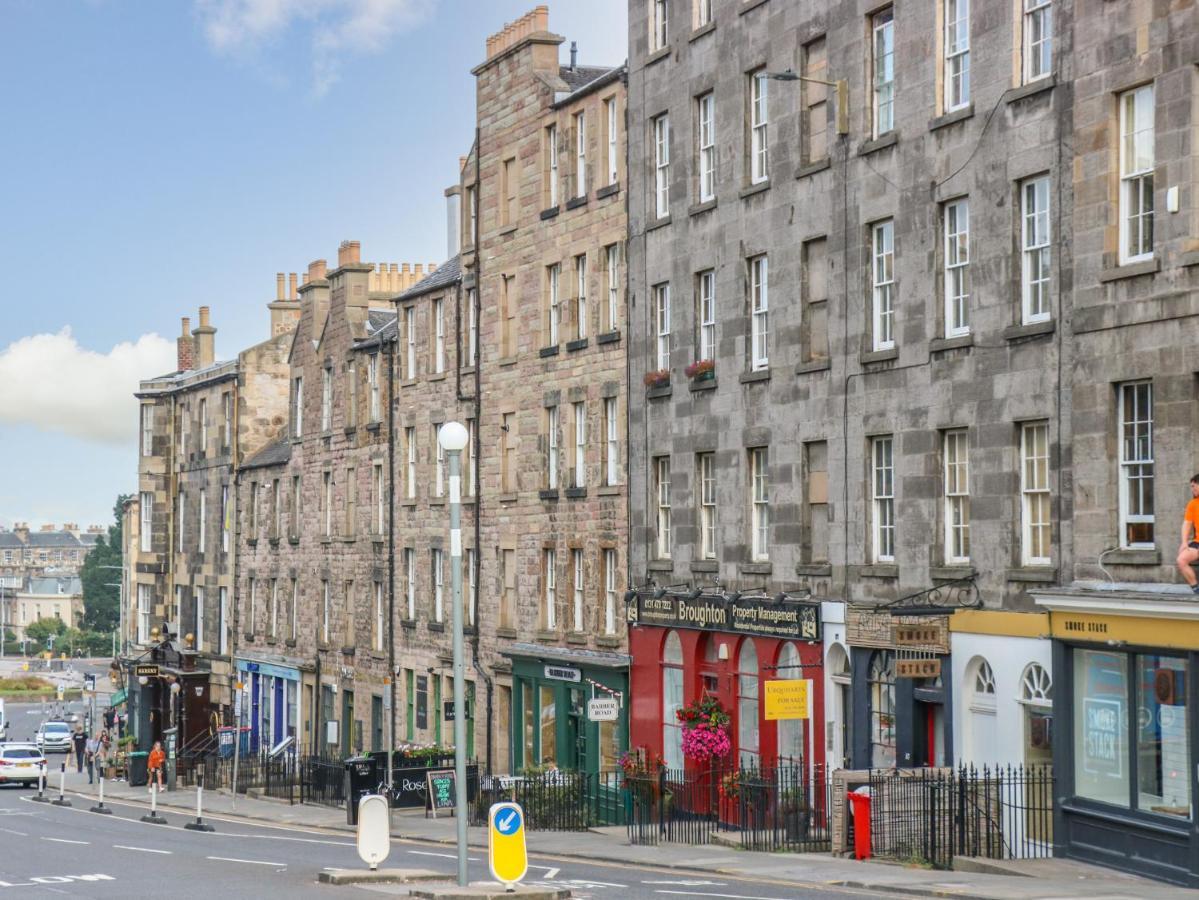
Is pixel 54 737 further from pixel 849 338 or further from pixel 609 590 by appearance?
pixel 849 338

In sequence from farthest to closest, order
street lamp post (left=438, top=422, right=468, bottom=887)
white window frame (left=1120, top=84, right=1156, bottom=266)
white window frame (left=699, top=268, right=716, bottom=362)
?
1. white window frame (left=699, top=268, right=716, bottom=362)
2. white window frame (left=1120, top=84, right=1156, bottom=266)
3. street lamp post (left=438, top=422, right=468, bottom=887)

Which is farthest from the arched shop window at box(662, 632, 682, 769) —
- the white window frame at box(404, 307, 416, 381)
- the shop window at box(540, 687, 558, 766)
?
the white window frame at box(404, 307, 416, 381)

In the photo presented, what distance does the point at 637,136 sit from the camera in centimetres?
4259

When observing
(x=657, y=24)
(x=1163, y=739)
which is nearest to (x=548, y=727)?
(x=657, y=24)

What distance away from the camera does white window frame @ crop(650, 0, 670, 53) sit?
4197 cm

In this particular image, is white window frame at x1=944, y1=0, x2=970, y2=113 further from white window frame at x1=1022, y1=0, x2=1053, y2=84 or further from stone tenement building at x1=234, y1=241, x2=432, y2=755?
stone tenement building at x1=234, y1=241, x2=432, y2=755

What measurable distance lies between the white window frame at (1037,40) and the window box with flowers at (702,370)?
1151cm

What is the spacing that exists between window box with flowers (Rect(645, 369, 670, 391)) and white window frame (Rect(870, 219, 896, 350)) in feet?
27.9

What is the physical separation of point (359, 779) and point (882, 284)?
59.8 ft

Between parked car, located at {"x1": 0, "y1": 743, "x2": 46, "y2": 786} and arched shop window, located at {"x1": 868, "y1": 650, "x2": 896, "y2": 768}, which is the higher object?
arched shop window, located at {"x1": 868, "y1": 650, "x2": 896, "y2": 768}

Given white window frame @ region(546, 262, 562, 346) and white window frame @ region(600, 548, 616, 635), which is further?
white window frame @ region(546, 262, 562, 346)

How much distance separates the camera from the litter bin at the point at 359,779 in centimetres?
4369

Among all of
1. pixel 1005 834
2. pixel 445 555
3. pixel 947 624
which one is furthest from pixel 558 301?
pixel 1005 834

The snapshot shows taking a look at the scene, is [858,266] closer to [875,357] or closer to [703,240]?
[875,357]
